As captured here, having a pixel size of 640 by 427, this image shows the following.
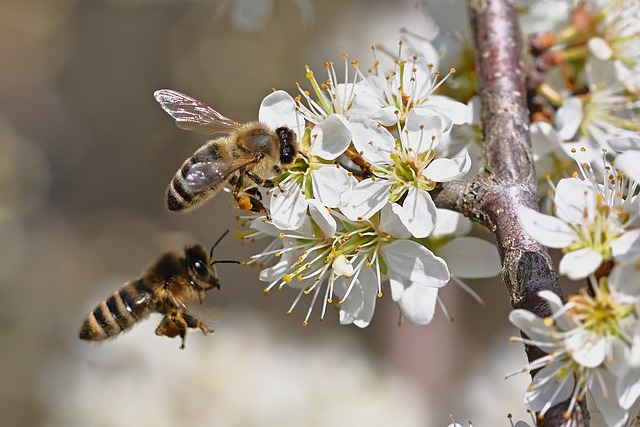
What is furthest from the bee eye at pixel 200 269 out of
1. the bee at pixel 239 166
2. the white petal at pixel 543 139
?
the white petal at pixel 543 139

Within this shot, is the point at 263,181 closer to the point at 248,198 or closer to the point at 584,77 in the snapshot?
the point at 248,198

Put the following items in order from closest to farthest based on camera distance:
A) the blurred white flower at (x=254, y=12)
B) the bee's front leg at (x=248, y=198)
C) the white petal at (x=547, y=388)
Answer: the white petal at (x=547, y=388), the bee's front leg at (x=248, y=198), the blurred white flower at (x=254, y=12)

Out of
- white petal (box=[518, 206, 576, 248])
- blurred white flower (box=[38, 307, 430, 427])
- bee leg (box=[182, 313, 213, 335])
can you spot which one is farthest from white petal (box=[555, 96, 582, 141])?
blurred white flower (box=[38, 307, 430, 427])

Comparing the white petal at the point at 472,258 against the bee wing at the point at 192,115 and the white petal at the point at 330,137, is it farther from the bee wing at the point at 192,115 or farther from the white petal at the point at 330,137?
the bee wing at the point at 192,115

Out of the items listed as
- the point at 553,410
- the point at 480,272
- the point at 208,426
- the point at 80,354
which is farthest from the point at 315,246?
the point at 80,354

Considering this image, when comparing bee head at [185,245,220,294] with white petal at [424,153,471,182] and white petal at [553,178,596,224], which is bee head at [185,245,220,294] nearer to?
white petal at [424,153,471,182]

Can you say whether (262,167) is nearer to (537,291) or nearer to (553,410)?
(537,291)
